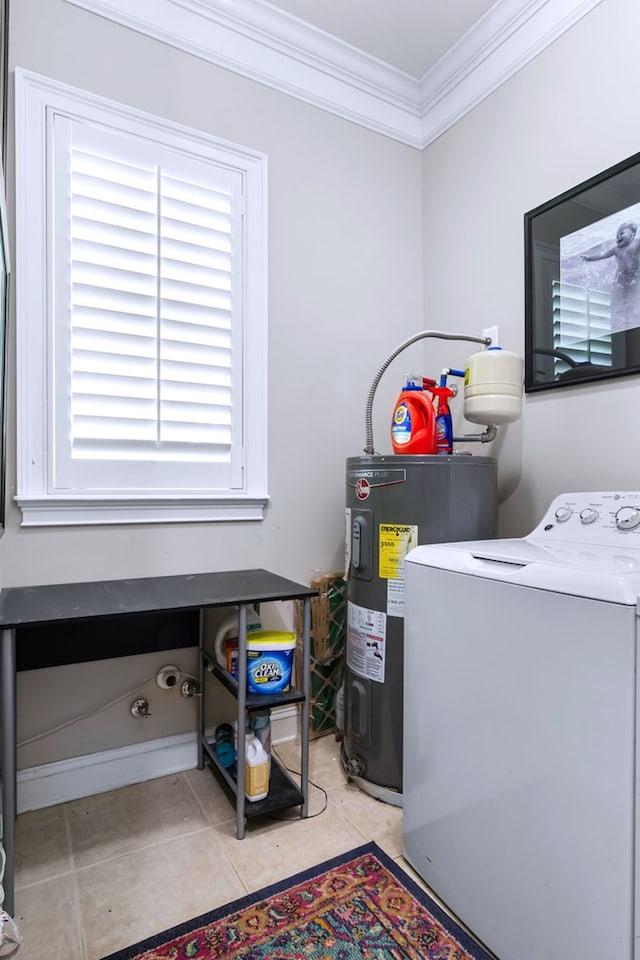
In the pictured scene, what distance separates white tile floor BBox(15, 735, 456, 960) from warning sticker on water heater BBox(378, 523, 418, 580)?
738 millimetres

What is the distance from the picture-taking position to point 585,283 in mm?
1671

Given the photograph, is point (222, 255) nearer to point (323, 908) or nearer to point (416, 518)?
point (416, 518)

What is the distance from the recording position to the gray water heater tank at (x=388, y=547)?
161cm

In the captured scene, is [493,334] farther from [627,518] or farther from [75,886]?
[75,886]

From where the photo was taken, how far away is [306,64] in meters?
2.06

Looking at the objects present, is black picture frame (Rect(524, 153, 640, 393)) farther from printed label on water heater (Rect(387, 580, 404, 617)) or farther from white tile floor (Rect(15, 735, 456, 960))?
white tile floor (Rect(15, 735, 456, 960))

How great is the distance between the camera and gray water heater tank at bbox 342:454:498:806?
161 cm

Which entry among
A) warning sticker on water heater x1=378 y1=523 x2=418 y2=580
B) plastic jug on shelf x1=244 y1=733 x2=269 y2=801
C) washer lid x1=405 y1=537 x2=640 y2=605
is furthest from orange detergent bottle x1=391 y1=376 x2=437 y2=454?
plastic jug on shelf x1=244 y1=733 x2=269 y2=801

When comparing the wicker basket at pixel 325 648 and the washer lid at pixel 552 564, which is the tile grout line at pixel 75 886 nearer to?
the wicker basket at pixel 325 648

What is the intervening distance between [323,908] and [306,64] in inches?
109

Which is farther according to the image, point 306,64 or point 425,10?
point 306,64

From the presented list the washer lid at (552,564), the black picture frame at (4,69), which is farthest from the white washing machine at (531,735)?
the black picture frame at (4,69)

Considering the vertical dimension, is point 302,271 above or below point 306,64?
below

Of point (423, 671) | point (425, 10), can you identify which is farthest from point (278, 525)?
point (425, 10)
